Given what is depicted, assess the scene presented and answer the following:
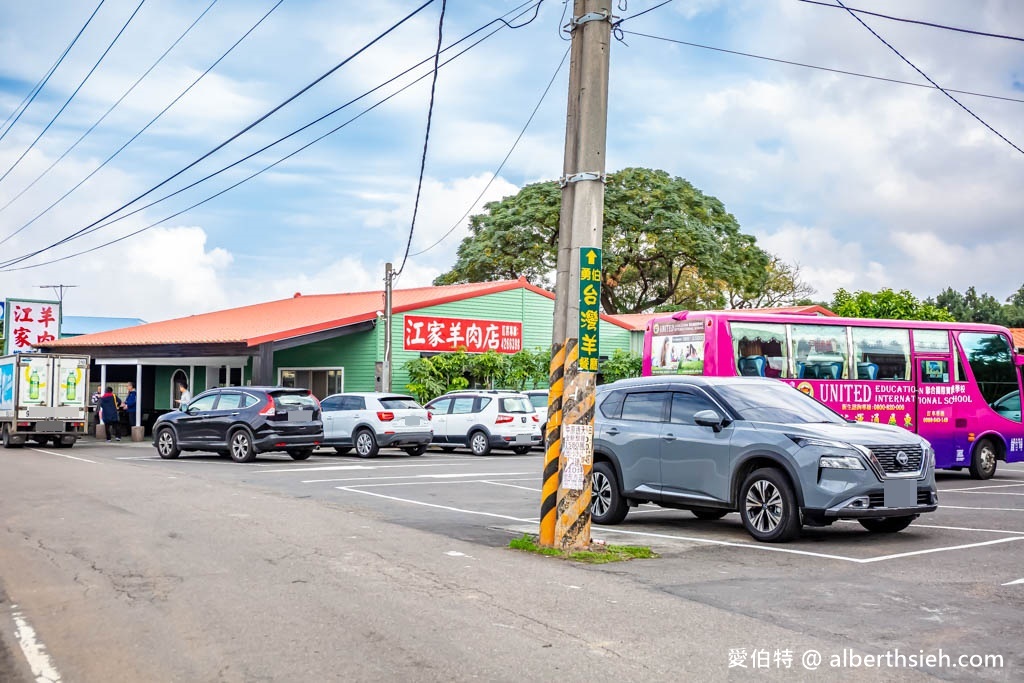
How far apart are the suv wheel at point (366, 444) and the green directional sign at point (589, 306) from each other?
15359 mm

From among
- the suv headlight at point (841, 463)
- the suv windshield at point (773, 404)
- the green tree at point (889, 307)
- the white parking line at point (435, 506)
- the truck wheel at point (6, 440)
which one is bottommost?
the truck wheel at point (6, 440)

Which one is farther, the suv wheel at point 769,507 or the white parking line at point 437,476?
the white parking line at point 437,476

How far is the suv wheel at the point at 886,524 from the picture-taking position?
11.6m

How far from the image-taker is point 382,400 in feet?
83.4

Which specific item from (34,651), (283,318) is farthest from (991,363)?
(283,318)

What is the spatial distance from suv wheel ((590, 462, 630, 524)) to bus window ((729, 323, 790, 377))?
18.2 ft

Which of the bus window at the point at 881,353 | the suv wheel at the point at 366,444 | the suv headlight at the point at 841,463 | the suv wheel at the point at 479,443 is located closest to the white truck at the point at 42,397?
the suv wheel at the point at 366,444

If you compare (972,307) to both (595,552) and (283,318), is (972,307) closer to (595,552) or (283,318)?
(283,318)

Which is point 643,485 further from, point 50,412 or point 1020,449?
point 50,412

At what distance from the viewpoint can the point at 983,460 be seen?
20.3m

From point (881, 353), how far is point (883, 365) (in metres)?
0.23

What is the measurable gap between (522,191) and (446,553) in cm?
4417

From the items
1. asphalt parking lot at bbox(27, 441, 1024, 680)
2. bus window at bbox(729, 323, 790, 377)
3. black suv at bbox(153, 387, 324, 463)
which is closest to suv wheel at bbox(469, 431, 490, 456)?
black suv at bbox(153, 387, 324, 463)

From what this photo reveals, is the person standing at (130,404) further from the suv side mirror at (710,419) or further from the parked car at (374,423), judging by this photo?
the suv side mirror at (710,419)
